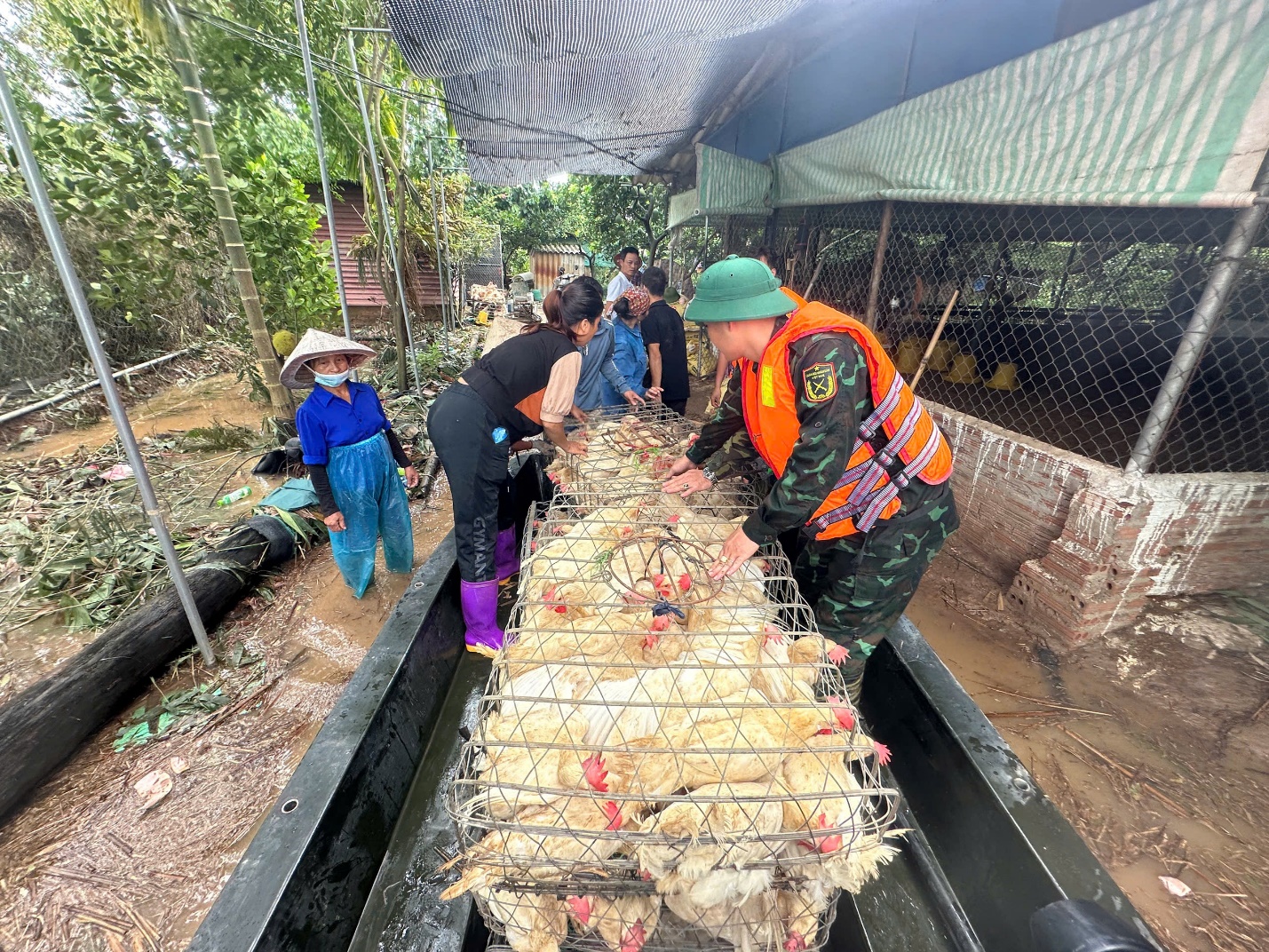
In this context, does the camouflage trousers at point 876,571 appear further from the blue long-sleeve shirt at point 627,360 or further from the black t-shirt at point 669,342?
the black t-shirt at point 669,342

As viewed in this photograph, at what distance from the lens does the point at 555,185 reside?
26.8m

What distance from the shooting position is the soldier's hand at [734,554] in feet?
5.62

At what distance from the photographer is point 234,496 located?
15.4 feet

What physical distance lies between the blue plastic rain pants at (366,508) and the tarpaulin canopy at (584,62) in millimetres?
2890

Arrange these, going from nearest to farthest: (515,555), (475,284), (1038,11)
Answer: (1038,11) < (515,555) < (475,284)

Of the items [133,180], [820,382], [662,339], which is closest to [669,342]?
[662,339]

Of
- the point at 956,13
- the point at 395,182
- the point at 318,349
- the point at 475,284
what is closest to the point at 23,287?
the point at 395,182

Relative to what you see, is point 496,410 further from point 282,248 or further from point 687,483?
point 282,248

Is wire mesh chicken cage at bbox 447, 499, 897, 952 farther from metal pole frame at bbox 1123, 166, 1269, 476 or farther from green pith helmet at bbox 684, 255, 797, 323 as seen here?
metal pole frame at bbox 1123, 166, 1269, 476

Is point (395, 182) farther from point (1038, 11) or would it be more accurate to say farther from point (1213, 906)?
point (1213, 906)

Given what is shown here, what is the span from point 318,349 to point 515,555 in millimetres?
1748

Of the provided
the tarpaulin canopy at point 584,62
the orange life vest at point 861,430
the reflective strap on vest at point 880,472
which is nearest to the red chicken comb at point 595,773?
the orange life vest at point 861,430

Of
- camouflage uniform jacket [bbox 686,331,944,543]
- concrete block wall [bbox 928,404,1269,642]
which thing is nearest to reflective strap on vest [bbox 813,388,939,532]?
camouflage uniform jacket [bbox 686,331,944,543]

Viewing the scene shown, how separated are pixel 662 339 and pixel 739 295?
321 centimetres
